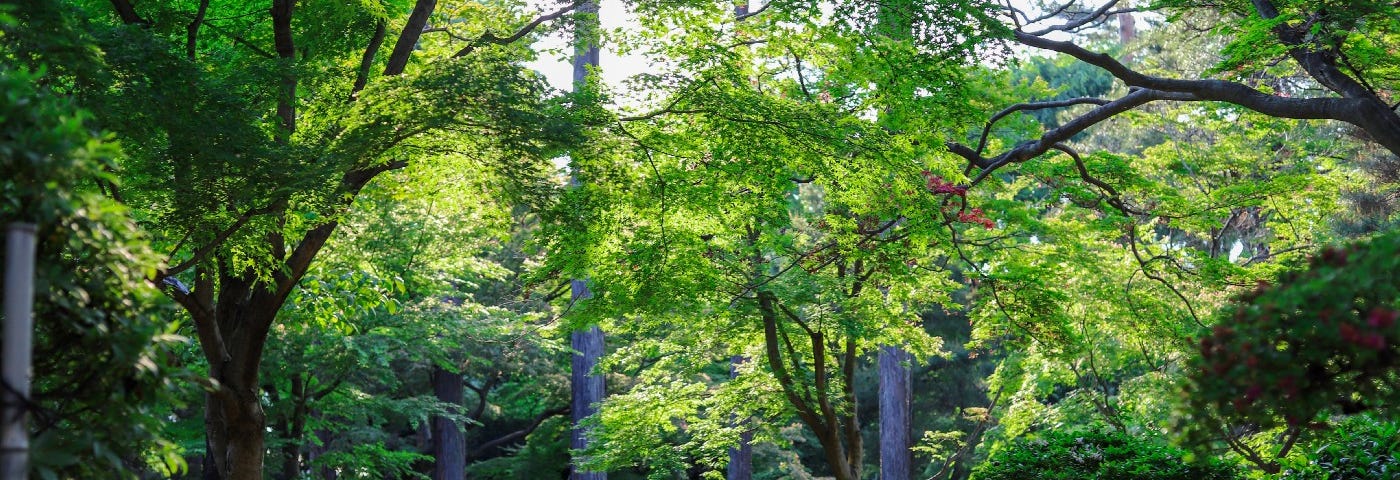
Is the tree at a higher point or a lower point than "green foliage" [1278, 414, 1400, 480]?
higher

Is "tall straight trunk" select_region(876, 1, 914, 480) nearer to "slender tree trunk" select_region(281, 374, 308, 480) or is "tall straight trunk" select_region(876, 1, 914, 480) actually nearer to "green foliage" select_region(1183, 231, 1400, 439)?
"slender tree trunk" select_region(281, 374, 308, 480)

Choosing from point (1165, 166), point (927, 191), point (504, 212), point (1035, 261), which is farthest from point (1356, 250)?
point (1165, 166)

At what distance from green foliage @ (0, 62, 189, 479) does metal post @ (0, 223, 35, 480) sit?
0.54ft

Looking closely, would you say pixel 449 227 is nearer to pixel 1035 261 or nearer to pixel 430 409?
pixel 430 409

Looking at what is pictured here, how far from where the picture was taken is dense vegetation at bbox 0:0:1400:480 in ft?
10.8

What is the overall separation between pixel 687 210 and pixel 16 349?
5.32 m

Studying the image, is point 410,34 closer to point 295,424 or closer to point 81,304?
point 81,304

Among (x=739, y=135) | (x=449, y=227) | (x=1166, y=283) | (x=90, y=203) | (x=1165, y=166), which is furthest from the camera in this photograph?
(x=449, y=227)

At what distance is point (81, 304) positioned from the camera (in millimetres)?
3074

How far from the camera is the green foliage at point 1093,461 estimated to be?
670 cm

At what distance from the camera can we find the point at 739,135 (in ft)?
23.4

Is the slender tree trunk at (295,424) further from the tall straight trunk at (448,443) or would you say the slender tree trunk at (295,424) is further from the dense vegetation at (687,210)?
the tall straight trunk at (448,443)

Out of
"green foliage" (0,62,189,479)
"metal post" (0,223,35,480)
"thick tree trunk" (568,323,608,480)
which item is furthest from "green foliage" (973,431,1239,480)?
"thick tree trunk" (568,323,608,480)

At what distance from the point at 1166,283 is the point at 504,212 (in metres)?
5.83
